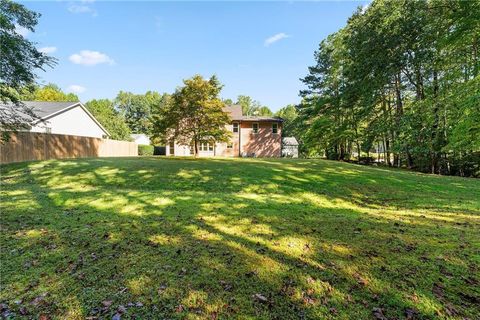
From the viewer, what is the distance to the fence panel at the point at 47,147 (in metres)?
14.3

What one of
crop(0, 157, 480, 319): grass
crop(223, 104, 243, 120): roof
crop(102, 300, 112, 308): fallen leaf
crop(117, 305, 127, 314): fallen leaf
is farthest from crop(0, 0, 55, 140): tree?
crop(223, 104, 243, 120): roof

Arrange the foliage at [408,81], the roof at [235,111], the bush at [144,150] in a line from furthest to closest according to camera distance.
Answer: the bush at [144,150]
the roof at [235,111]
the foliage at [408,81]

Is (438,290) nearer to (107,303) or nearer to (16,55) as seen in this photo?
(107,303)

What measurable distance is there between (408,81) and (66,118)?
108 feet

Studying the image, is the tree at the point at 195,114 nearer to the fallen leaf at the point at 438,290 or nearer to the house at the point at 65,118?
the house at the point at 65,118

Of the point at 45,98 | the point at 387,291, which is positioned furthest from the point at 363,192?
the point at 45,98

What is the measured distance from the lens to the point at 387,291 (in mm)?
2859

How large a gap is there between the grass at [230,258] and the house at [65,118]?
2073 cm

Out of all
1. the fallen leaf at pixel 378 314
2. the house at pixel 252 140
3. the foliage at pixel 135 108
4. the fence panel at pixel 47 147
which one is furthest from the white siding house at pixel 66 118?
the foliage at pixel 135 108

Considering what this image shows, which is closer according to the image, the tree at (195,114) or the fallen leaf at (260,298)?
the fallen leaf at (260,298)

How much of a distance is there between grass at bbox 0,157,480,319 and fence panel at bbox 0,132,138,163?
9.74 m

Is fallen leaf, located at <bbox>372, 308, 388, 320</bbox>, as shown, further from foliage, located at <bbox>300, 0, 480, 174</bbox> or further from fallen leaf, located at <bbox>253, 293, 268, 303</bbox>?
foliage, located at <bbox>300, 0, 480, 174</bbox>

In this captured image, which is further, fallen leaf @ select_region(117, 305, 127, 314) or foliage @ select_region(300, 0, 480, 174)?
foliage @ select_region(300, 0, 480, 174)

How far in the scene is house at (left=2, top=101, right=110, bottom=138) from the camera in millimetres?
23792
